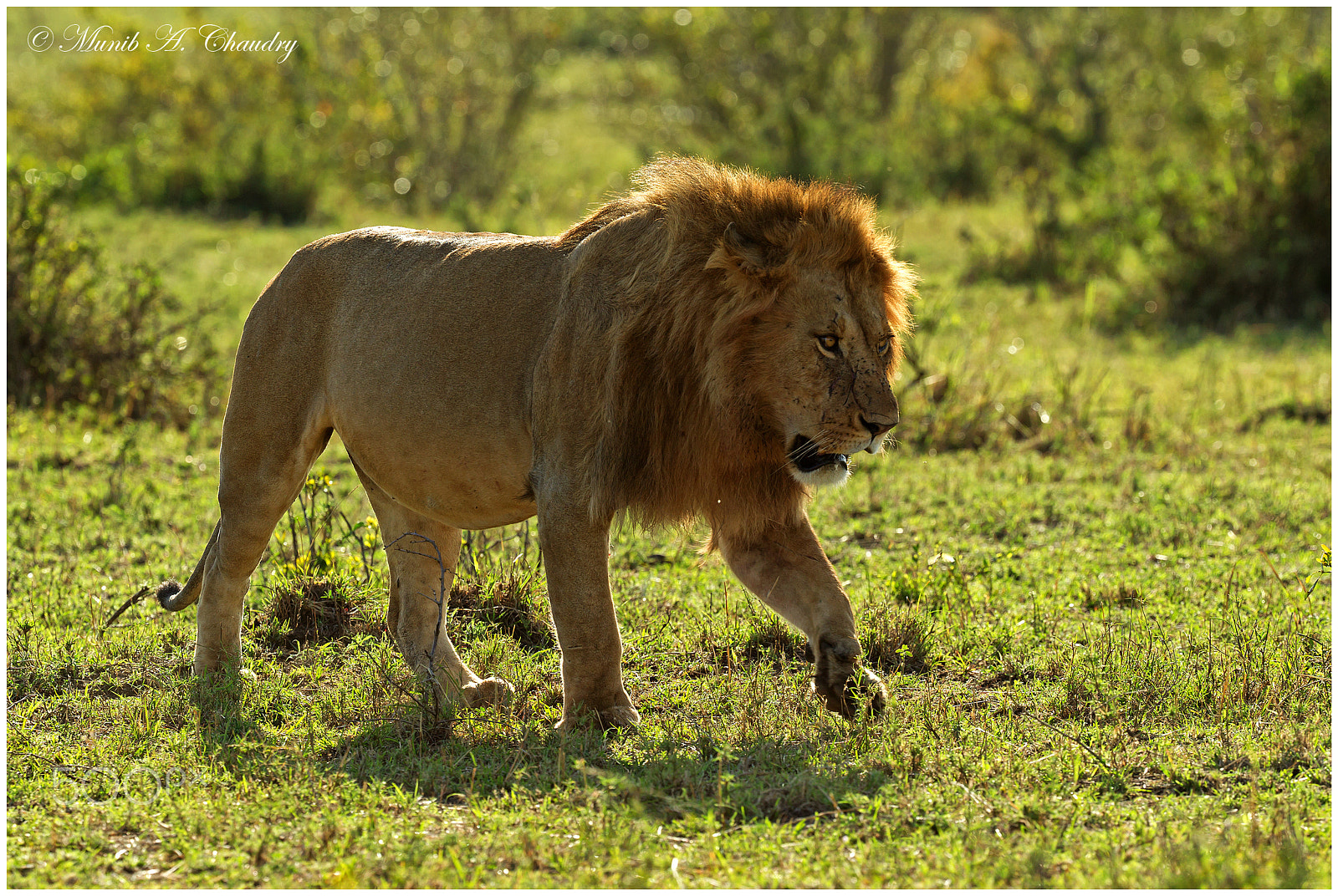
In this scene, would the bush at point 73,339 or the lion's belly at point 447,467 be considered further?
the bush at point 73,339

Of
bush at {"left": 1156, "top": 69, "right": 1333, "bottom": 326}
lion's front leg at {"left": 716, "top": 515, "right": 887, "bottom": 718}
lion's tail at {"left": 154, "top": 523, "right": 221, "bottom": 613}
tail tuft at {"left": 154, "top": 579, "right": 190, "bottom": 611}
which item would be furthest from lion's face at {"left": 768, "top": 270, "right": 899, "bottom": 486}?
bush at {"left": 1156, "top": 69, "right": 1333, "bottom": 326}

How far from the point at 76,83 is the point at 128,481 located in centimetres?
1317

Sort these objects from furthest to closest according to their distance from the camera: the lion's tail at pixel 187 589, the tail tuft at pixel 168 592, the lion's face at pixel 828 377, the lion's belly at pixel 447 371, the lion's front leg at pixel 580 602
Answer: the tail tuft at pixel 168 592 → the lion's tail at pixel 187 589 → the lion's belly at pixel 447 371 → the lion's front leg at pixel 580 602 → the lion's face at pixel 828 377

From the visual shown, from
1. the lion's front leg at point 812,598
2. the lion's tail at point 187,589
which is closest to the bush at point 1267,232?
the lion's front leg at point 812,598

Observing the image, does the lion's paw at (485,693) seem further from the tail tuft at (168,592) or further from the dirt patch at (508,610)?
the tail tuft at (168,592)

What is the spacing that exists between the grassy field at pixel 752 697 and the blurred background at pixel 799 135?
13.8ft

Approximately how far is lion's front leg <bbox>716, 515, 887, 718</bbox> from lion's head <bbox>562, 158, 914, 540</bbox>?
0.61 feet

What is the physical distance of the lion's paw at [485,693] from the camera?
171 inches

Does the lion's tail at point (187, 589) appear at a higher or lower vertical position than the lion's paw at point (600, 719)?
higher

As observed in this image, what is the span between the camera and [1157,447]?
760 centimetres

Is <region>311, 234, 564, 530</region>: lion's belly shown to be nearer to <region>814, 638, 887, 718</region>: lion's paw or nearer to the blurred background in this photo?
<region>814, 638, 887, 718</region>: lion's paw

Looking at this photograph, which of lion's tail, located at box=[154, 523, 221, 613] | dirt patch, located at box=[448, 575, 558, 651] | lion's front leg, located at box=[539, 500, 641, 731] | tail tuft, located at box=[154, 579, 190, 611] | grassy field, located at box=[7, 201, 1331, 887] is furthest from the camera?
dirt patch, located at box=[448, 575, 558, 651]

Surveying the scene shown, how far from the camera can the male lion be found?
12.1ft

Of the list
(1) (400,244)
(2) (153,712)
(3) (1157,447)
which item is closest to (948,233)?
(3) (1157,447)
